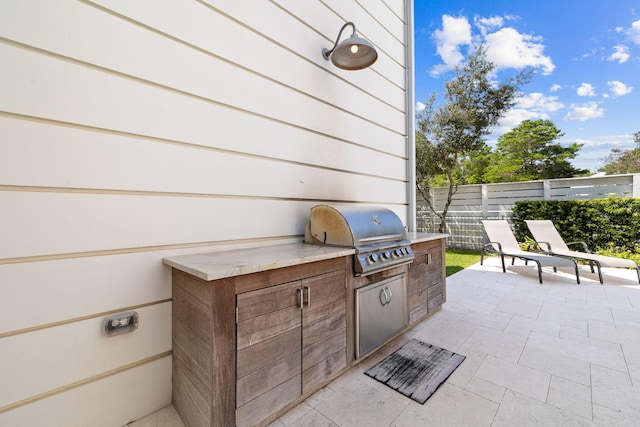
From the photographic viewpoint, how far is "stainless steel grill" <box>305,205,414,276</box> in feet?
6.56

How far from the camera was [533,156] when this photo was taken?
1955 cm

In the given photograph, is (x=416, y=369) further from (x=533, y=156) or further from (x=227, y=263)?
(x=533, y=156)

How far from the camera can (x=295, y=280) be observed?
1.59 metres

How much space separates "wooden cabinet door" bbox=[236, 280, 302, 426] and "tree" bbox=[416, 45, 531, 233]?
785 centimetres

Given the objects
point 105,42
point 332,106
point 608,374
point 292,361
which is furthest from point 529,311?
point 105,42

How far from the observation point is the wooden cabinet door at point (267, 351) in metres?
1.33

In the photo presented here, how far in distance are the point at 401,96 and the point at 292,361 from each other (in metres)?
3.96

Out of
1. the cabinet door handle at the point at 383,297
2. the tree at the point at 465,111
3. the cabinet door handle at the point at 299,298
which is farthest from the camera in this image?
the tree at the point at 465,111

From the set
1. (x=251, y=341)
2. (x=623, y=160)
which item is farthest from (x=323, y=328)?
(x=623, y=160)

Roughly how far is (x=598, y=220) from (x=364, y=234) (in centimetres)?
701

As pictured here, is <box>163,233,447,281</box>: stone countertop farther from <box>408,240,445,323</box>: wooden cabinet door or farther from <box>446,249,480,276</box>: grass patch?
<box>446,249,480,276</box>: grass patch

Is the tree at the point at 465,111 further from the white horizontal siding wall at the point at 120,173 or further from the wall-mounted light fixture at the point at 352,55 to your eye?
the white horizontal siding wall at the point at 120,173

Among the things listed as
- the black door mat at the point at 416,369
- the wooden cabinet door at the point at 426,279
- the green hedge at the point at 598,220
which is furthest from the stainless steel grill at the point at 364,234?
the green hedge at the point at 598,220

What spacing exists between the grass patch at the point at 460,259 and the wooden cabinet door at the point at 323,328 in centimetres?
412
